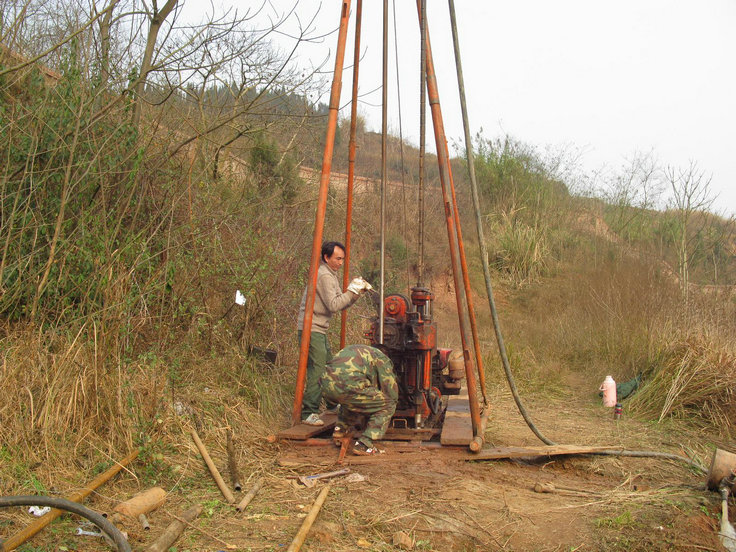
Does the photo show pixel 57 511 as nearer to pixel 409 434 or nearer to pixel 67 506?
pixel 67 506

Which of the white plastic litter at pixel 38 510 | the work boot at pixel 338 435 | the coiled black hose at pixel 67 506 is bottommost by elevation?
the white plastic litter at pixel 38 510

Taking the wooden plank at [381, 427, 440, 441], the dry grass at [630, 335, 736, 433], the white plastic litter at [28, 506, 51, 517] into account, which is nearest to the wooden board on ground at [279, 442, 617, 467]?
the wooden plank at [381, 427, 440, 441]

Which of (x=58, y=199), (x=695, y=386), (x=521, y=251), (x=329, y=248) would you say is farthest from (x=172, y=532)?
(x=521, y=251)

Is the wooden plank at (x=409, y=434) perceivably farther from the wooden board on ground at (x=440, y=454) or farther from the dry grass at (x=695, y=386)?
the dry grass at (x=695, y=386)

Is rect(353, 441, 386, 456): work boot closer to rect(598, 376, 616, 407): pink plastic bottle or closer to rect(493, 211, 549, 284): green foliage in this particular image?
rect(598, 376, 616, 407): pink plastic bottle

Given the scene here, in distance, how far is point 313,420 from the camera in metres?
6.57

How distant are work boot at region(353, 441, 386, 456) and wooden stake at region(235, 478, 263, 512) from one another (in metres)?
1.00

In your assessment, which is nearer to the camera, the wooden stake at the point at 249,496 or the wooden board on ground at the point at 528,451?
the wooden stake at the point at 249,496

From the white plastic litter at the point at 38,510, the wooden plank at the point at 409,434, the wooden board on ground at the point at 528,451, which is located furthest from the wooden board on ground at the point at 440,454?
the white plastic litter at the point at 38,510

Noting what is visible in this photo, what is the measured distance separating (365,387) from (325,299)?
1.17 metres

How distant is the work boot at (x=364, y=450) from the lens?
227 inches

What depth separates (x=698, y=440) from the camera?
684 cm

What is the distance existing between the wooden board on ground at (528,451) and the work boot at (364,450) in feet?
2.62

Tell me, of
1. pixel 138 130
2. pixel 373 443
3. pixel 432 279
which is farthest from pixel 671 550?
pixel 432 279
